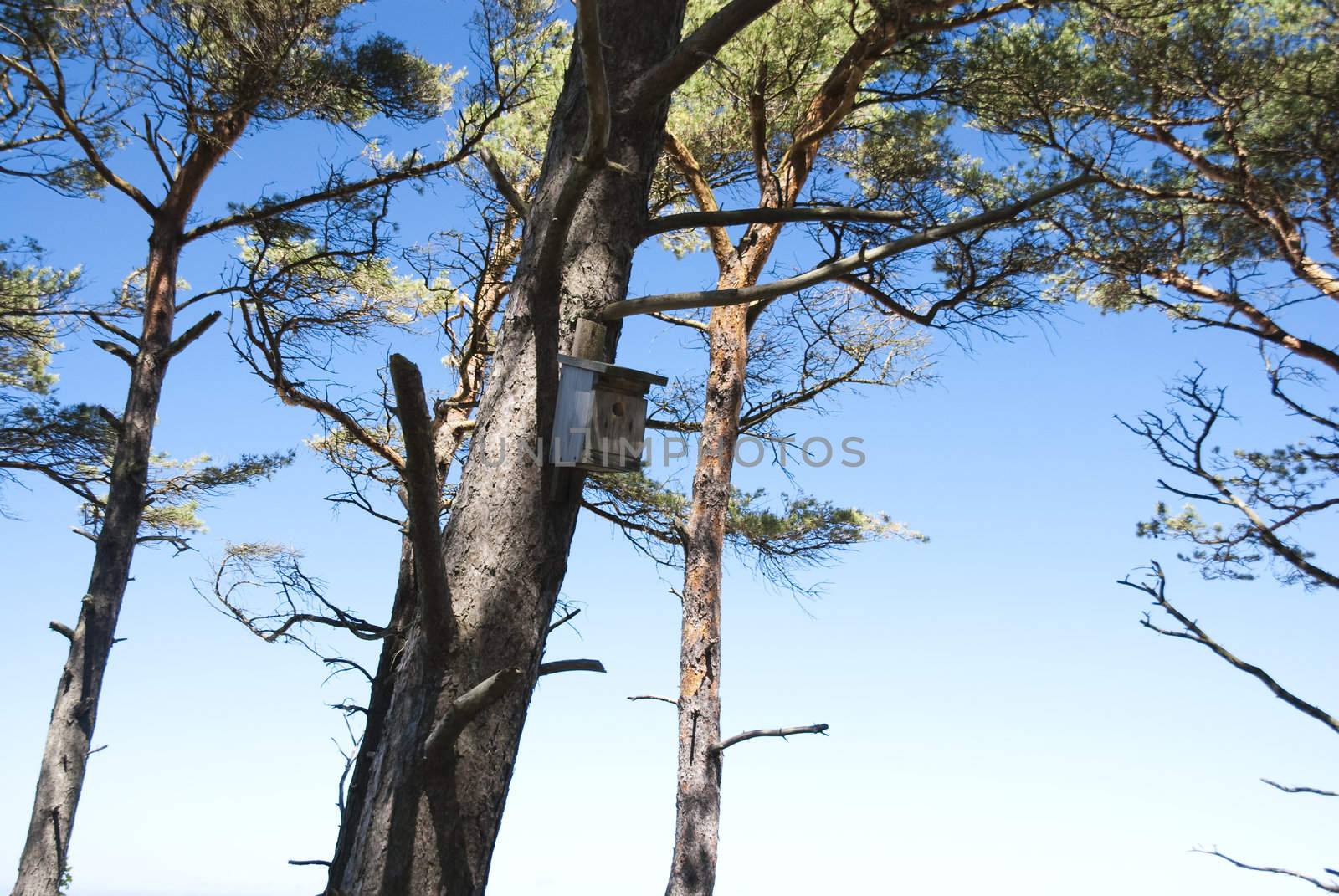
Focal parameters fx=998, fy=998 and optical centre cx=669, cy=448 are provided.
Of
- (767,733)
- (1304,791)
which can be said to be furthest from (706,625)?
(1304,791)

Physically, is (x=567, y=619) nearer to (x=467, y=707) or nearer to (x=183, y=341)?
(x=467, y=707)

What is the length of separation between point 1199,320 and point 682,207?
3904mm

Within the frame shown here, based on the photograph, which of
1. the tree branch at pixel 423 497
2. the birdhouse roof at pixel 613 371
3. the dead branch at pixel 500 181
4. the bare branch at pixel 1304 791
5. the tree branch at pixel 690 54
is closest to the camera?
the tree branch at pixel 423 497

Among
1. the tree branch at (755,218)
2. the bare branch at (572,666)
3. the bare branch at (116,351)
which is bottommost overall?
the bare branch at (572,666)

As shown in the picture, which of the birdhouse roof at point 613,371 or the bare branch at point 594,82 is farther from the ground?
the bare branch at point 594,82

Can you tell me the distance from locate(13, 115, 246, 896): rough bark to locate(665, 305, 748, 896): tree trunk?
12.7 ft

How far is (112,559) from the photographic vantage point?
678 cm

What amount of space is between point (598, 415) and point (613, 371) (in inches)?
5.7

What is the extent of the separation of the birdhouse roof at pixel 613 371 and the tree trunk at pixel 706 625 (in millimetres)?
3745

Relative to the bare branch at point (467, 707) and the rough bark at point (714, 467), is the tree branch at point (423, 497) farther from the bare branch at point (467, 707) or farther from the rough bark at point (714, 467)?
the rough bark at point (714, 467)

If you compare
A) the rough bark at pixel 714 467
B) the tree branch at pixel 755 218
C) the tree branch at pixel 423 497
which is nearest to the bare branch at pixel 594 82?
the tree branch at pixel 755 218

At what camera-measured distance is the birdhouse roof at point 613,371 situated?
7.25ft

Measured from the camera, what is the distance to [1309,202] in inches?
248

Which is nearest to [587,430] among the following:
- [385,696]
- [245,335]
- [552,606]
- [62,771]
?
[552,606]
